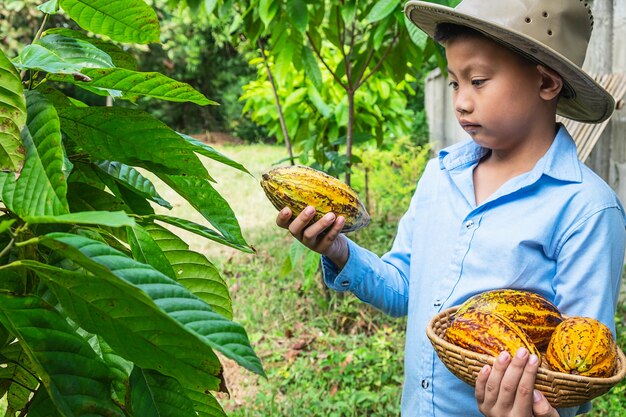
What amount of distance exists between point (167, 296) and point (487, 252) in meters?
0.86

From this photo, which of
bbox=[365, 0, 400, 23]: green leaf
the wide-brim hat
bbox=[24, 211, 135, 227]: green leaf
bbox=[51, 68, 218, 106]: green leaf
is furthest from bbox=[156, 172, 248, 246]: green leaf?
bbox=[365, 0, 400, 23]: green leaf

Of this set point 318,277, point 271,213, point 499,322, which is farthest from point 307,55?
point 271,213

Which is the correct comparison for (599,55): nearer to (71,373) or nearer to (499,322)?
(499,322)

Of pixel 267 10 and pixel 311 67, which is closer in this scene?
pixel 267 10

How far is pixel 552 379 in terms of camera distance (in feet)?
3.49

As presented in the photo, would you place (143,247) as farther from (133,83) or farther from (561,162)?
(561,162)

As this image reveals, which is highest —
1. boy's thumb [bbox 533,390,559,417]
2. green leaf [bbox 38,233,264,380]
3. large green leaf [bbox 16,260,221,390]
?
green leaf [bbox 38,233,264,380]

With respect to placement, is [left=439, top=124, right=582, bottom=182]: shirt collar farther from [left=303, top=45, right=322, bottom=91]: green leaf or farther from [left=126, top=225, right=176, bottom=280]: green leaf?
[left=303, top=45, right=322, bottom=91]: green leaf

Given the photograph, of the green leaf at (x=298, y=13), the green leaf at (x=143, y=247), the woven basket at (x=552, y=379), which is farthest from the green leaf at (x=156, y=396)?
the green leaf at (x=298, y=13)

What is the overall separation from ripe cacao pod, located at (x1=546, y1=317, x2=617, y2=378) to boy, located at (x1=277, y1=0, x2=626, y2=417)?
0.11 metres

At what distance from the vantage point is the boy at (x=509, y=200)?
1286 mm

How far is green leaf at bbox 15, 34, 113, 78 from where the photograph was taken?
82 cm

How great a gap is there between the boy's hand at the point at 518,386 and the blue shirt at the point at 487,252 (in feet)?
0.80

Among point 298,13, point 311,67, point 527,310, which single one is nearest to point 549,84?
point 527,310
